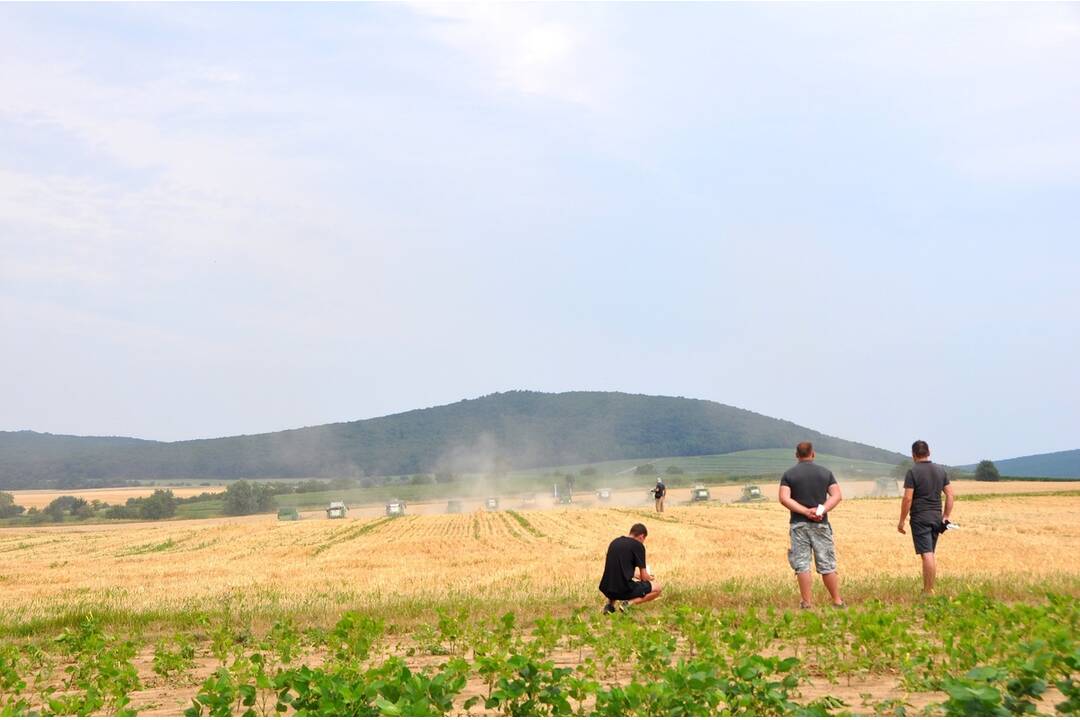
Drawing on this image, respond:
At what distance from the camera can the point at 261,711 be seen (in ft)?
27.1

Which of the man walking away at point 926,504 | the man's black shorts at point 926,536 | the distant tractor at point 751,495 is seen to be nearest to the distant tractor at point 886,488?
the distant tractor at point 751,495

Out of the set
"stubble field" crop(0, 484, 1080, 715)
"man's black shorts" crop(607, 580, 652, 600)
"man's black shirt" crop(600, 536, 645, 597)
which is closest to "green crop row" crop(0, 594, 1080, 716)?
"stubble field" crop(0, 484, 1080, 715)

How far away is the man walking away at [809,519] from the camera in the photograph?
13.2 m

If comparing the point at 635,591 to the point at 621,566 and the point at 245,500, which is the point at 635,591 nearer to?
the point at 621,566

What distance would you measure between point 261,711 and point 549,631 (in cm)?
318

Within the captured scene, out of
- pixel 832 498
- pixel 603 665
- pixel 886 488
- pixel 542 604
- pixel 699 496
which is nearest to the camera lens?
pixel 603 665

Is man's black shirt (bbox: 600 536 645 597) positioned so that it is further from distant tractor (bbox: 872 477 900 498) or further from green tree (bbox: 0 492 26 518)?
green tree (bbox: 0 492 26 518)

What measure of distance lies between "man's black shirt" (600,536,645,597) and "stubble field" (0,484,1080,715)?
53 cm

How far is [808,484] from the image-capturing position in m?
13.5

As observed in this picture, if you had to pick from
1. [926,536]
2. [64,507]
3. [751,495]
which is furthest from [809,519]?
[64,507]

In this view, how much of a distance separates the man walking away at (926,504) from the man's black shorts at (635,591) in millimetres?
3582

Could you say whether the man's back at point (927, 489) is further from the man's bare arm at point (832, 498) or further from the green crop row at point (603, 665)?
the green crop row at point (603, 665)

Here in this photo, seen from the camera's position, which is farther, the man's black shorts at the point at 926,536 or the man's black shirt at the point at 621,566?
the man's black shorts at the point at 926,536

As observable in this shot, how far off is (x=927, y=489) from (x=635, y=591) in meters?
4.37
